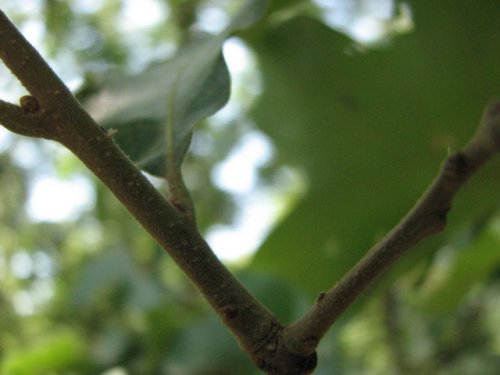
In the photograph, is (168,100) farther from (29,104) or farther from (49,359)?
(49,359)

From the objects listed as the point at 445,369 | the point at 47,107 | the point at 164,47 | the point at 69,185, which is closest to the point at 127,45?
the point at 164,47

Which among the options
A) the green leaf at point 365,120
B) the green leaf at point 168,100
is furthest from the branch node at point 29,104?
the green leaf at point 365,120

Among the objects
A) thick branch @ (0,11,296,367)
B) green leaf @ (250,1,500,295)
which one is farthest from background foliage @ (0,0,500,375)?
thick branch @ (0,11,296,367)

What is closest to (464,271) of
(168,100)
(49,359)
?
(168,100)

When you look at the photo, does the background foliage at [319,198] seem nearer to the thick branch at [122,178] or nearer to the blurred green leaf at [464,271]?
the blurred green leaf at [464,271]

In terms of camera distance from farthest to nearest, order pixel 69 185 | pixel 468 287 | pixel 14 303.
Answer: pixel 69 185 → pixel 14 303 → pixel 468 287

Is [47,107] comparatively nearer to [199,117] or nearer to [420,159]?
[199,117]

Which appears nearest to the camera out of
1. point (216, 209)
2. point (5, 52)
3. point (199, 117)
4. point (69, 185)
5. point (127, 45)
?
point (5, 52)
